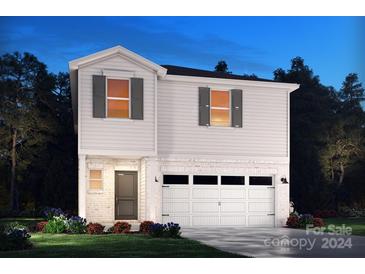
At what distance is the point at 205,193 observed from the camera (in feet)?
53.8

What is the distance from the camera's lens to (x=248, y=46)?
20.9 metres

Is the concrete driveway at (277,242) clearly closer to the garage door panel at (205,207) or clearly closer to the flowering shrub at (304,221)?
the garage door panel at (205,207)

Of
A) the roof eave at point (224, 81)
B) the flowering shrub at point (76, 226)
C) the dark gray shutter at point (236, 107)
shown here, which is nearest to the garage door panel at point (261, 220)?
the dark gray shutter at point (236, 107)

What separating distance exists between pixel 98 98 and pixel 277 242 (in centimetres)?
591

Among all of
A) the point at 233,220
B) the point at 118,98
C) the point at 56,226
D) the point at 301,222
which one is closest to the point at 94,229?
the point at 56,226

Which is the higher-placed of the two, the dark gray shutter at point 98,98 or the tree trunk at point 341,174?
the dark gray shutter at point 98,98

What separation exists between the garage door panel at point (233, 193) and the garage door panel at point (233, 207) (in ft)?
0.58

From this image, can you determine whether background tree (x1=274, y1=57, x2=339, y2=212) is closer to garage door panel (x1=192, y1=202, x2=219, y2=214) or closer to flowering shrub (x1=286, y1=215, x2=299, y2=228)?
flowering shrub (x1=286, y1=215, x2=299, y2=228)

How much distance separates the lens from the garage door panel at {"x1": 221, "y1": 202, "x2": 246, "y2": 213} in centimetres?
1655

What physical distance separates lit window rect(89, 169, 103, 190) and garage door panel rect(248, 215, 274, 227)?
4.46 metres

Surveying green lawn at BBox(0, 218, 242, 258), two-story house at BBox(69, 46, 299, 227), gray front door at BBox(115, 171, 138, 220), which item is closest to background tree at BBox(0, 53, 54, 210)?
two-story house at BBox(69, 46, 299, 227)

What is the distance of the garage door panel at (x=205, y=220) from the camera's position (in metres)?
16.3

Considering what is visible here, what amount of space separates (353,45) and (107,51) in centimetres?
627

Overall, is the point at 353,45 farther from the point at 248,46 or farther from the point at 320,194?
the point at 320,194
